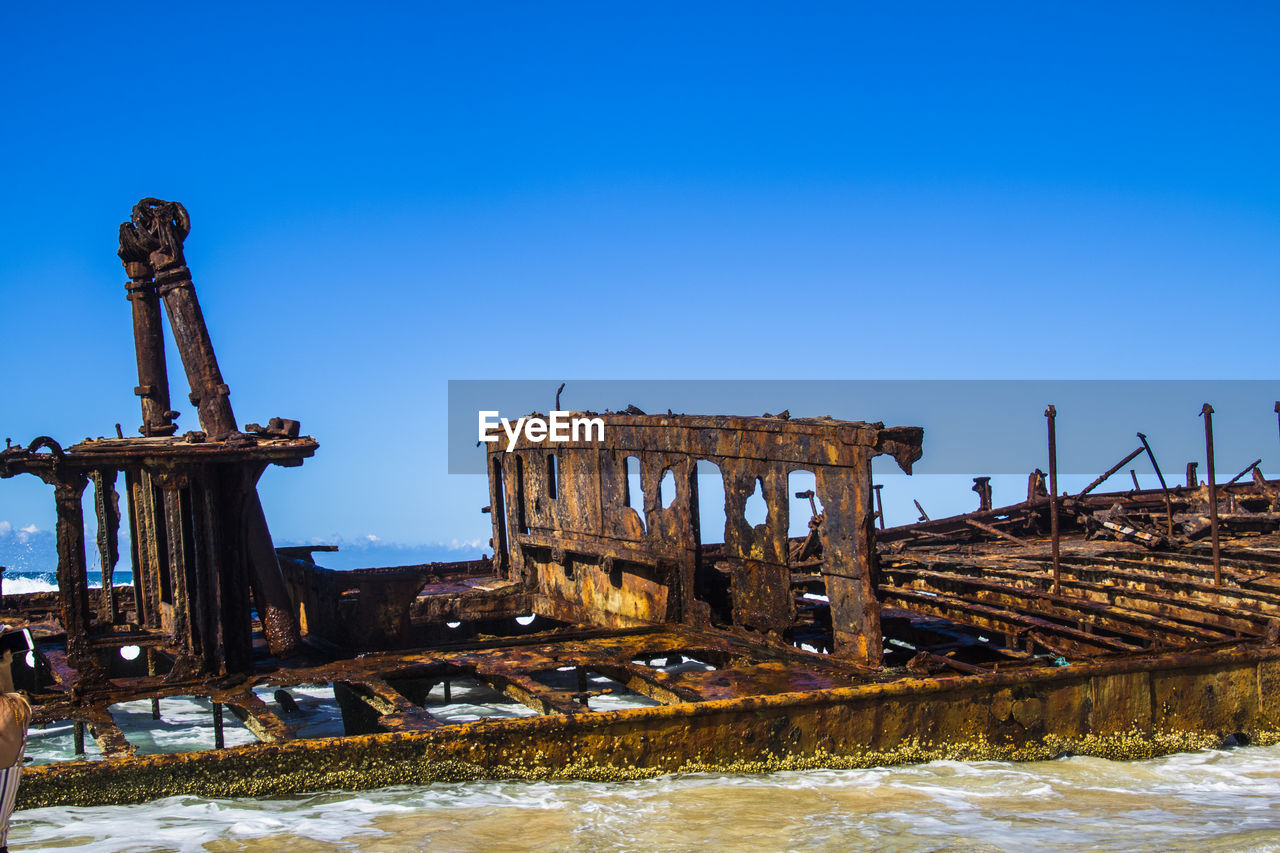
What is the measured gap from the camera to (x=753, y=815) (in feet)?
22.1

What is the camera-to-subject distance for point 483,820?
6566 millimetres

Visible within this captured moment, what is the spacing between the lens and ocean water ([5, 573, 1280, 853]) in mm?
6238

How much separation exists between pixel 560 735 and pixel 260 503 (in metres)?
3.93

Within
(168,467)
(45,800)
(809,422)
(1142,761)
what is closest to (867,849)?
(1142,761)
